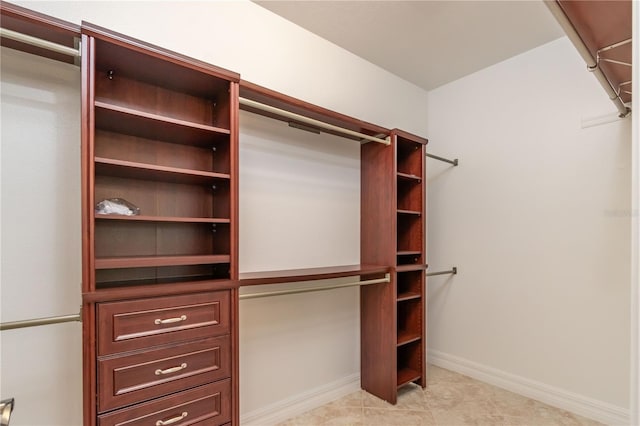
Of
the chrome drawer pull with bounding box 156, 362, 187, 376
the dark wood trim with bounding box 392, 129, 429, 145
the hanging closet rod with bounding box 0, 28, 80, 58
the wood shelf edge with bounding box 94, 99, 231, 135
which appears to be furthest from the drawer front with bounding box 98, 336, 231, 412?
the dark wood trim with bounding box 392, 129, 429, 145

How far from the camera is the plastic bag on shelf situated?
1402 millimetres

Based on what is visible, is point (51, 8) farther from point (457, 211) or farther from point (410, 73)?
point (457, 211)

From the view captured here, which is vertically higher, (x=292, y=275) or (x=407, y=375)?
(x=292, y=275)

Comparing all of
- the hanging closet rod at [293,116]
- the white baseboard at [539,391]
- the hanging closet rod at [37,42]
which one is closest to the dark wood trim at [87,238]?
the hanging closet rod at [37,42]

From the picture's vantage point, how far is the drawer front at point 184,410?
4.18ft

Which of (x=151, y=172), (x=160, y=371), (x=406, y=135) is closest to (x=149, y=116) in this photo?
(x=151, y=172)

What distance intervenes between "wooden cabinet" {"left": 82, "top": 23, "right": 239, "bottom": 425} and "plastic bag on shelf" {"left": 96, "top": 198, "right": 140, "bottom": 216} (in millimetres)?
22

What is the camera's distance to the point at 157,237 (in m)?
1.67

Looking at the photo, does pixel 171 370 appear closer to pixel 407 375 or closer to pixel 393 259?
pixel 393 259

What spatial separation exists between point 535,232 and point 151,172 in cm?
269

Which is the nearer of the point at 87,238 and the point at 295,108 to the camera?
the point at 87,238

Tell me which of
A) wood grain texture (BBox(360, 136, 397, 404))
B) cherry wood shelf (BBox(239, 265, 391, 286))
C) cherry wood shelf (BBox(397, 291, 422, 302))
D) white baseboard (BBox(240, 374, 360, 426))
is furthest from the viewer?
cherry wood shelf (BBox(397, 291, 422, 302))

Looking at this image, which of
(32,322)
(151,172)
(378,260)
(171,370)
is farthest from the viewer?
(378,260)

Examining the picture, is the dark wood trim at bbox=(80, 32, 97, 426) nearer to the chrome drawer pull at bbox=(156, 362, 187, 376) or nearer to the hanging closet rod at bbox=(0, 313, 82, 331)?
the hanging closet rod at bbox=(0, 313, 82, 331)
